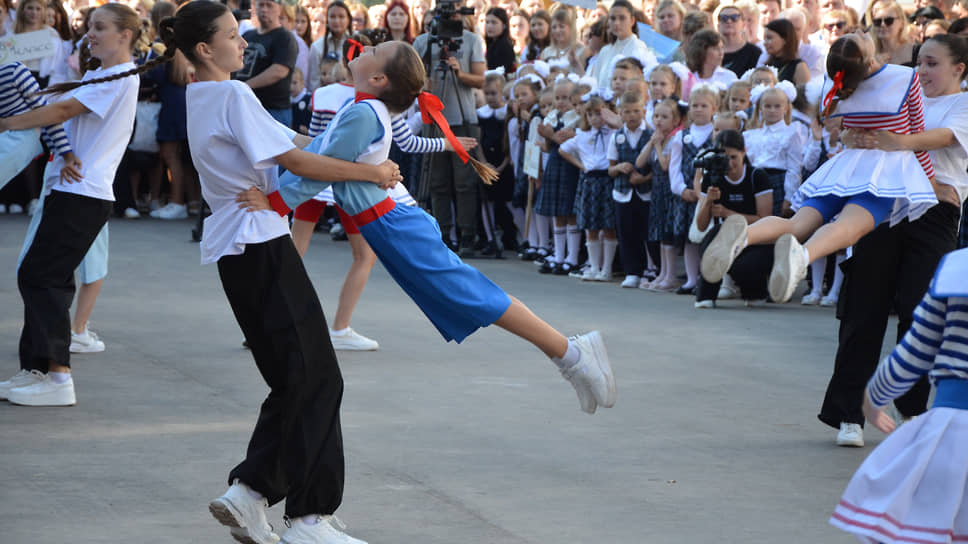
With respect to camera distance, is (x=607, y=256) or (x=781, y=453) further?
(x=607, y=256)

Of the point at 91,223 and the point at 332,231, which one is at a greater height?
the point at 91,223

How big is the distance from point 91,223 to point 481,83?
263 inches

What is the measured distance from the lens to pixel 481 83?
12312mm

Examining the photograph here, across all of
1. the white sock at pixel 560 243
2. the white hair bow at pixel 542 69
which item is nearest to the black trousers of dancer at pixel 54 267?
the white sock at pixel 560 243

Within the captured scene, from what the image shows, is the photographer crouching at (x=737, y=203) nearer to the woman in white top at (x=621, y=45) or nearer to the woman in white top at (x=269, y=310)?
the woman in white top at (x=621, y=45)

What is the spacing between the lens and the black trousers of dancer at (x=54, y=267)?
19.7 feet

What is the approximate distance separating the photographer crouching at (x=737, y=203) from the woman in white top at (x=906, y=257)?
3.60 meters

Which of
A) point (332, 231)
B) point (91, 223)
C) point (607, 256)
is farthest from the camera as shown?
point (332, 231)

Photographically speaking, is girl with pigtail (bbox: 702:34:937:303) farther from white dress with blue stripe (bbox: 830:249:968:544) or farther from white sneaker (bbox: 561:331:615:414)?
white dress with blue stripe (bbox: 830:249:968:544)

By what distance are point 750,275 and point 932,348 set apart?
265 inches

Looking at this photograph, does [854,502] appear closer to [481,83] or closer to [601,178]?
[601,178]

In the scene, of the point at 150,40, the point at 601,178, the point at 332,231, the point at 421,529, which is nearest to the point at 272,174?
the point at 421,529

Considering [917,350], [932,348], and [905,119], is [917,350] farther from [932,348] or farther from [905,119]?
[905,119]

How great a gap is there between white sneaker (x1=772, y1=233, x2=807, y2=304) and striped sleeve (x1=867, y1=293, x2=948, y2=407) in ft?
6.92
